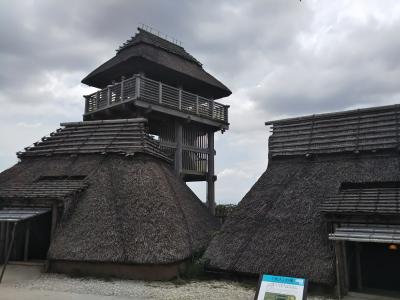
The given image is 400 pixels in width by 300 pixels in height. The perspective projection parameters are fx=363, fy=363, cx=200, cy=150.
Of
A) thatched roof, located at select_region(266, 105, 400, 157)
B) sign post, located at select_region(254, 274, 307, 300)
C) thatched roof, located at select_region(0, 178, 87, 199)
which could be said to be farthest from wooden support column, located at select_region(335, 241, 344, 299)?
thatched roof, located at select_region(0, 178, 87, 199)

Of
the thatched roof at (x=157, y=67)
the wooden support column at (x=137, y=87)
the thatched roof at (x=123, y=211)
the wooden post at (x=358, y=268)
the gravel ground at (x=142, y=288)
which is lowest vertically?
the gravel ground at (x=142, y=288)

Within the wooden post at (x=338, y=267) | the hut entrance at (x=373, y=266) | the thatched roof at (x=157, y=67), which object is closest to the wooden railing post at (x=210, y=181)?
the thatched roof at (x=157, y=67)

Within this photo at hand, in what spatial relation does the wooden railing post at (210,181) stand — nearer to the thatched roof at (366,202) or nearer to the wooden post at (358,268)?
the thatched roof at (366,202)

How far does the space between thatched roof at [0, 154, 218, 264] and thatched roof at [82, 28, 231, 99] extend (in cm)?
568

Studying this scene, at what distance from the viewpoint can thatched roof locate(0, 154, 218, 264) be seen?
37.8ft

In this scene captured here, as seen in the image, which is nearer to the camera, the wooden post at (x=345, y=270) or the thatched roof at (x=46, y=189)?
the wooden post at (x=345, y=270)

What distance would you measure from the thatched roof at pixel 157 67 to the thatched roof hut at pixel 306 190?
6246mm

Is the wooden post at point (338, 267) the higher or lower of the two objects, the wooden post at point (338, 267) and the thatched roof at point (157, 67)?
the lower

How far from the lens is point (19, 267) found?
12.6m

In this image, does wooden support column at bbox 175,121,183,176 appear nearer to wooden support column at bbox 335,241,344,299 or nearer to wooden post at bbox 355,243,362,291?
wooden post at bbox 355,243,362,291

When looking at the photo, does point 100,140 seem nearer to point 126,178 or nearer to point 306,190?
point 126,178

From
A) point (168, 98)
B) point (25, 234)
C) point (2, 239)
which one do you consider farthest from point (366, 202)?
point (2, 239)

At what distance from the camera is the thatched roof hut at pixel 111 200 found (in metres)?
11.5

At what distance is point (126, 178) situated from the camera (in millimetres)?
14430
